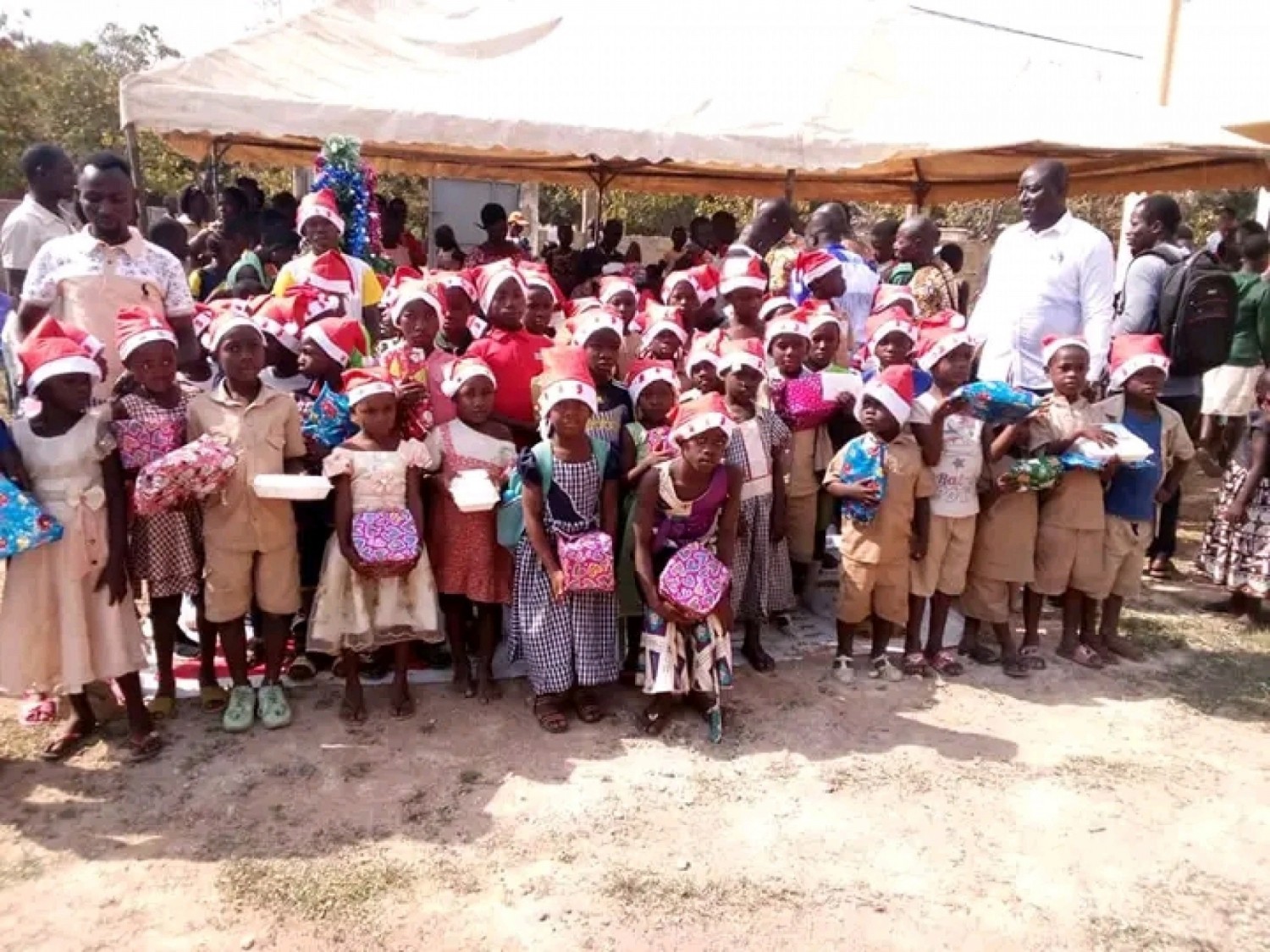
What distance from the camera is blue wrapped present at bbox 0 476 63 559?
125 inches

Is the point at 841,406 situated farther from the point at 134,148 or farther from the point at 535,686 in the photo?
the point at 134,148

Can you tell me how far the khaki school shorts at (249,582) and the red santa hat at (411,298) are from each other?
3.63 feet

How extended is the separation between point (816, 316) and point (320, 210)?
254cm

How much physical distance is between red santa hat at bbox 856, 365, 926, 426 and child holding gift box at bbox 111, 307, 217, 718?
9.17 feet

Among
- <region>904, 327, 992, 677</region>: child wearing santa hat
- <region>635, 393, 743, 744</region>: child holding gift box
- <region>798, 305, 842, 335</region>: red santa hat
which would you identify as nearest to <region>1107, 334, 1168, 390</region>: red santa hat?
<region>904, 327, 992, 677</region>: child wearing santa hat

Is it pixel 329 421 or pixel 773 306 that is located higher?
pixel 773 306

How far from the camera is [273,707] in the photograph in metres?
3.85

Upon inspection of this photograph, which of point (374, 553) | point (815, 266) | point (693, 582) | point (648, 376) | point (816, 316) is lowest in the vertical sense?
point (693, 582)

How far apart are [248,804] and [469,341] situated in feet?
8.17

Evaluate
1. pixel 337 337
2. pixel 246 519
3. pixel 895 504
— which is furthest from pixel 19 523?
pixel 895 504

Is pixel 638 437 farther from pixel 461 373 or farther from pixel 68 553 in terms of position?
pixel 68 553

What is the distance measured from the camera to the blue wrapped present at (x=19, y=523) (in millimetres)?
3174

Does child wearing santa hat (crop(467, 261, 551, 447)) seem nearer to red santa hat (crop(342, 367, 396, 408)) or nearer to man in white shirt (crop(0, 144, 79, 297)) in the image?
red santa hat (crop(342, 367, 396, 408))

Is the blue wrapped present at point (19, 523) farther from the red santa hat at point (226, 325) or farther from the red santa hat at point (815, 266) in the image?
the red santa hat at point (815, 266)
